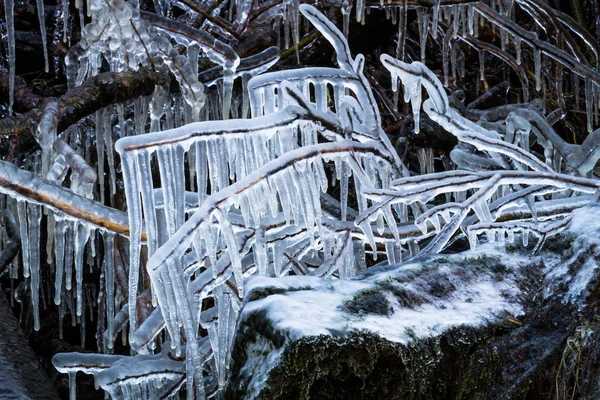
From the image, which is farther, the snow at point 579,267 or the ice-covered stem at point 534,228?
the ice-covered stem at point 534,228

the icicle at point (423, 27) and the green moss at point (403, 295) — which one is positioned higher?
the icicle at point (423, 27)

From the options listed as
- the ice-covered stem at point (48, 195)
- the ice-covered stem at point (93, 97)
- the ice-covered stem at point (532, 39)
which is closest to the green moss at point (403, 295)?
the ice-covered stem at point (48, 195)

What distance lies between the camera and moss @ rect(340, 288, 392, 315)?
67.7 inches

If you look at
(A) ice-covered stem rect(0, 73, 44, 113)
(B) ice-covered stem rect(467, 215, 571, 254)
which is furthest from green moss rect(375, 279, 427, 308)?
(A) ice-covered stem rect(0, 73, 44, 113)

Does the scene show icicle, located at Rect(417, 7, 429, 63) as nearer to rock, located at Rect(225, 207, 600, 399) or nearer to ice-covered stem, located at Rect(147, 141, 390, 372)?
ice-covered stem, located at Rect(147, 141, 390, 372)

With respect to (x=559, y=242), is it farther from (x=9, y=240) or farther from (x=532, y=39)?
(x=9, y=240)

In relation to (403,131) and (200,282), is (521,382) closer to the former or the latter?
(200,282)

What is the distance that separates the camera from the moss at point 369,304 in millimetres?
1719

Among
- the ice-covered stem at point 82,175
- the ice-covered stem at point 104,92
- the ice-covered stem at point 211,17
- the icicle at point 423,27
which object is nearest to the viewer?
the ice-covered stem at point 82,175

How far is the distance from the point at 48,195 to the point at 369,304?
1132mm

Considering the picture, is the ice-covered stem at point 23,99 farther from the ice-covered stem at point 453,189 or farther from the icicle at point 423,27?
the ice-covered stem at point 453,189

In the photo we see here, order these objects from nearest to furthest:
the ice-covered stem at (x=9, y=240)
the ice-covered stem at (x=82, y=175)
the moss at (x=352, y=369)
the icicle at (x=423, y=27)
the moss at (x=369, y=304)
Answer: the moss at (x=352, y=369)
the moss at (x=369, y=304)
the ice-covered stem at (x=82, y=175)
the ice-covered stem at (x=9, y=240)
the icicle at (x=423, y=27)

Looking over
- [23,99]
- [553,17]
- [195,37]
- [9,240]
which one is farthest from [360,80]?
[553,17]

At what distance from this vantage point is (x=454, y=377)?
1690mm
